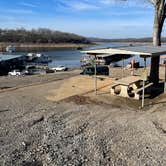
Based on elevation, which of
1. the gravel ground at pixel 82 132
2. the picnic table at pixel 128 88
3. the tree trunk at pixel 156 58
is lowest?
the gravel ground at pixel 82 132

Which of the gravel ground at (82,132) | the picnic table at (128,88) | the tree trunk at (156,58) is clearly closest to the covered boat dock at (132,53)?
the picnic table at (128,88)

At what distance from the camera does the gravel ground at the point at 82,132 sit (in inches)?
236

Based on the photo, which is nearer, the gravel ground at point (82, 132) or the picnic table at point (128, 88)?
the gravel ground at point (82, 132)

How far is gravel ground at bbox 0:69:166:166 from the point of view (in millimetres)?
5988

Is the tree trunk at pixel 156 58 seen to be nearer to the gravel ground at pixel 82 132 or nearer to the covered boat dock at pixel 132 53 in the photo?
the covered boat dock at pixel 132 53

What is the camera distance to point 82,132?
25.0ft

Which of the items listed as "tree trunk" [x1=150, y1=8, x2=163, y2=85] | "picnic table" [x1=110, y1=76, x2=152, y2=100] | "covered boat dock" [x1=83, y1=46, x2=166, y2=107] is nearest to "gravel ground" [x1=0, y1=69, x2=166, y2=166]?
"picnic table" [x1=110, y1=76, x2=152, y2=100]

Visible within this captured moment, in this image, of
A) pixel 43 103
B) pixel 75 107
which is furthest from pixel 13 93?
pixel 75 107

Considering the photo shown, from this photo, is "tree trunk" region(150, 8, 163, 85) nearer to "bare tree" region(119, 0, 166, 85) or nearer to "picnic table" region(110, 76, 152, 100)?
"bare tree" region(119, 0, 166, 85)

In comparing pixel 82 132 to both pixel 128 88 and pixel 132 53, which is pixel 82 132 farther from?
pixel 128 88

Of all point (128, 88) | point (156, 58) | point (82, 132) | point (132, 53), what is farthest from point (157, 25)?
point (82, 132)

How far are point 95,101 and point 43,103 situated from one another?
212cm

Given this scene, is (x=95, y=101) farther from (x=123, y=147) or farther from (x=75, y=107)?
(x=123, y=147)

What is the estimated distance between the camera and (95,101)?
10.9 m
